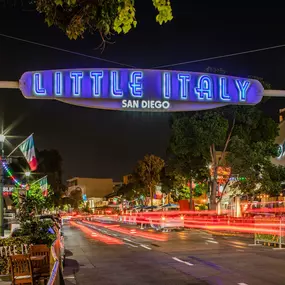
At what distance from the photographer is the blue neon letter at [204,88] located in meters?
10.4

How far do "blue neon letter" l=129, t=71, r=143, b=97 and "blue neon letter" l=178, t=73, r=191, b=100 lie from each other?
864 millimetres

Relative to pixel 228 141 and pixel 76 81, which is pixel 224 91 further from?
pixel 228 141

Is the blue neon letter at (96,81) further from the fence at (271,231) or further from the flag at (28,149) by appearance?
the flag at (28,149)

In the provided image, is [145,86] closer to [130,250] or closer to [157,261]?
[157,261]

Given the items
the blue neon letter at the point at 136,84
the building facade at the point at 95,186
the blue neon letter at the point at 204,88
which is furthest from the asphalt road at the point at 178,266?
the building facade at the point at 95,186

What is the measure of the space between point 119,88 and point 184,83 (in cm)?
140

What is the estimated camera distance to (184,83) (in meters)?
10.4

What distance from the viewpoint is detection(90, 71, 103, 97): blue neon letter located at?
9955 mm

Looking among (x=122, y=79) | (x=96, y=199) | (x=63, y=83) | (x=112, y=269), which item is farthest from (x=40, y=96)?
(x=96, y=199)

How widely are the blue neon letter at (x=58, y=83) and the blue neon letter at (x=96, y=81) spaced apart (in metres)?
0.66

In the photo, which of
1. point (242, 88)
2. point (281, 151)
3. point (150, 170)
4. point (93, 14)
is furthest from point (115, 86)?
point (150, 170)

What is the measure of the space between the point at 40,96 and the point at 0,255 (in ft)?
17.2

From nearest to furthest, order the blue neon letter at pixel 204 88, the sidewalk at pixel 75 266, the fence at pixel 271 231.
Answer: the blue neon letter at pixel 204 88, the sidewalk at pixel 75 266, the fence at pixel 271 231

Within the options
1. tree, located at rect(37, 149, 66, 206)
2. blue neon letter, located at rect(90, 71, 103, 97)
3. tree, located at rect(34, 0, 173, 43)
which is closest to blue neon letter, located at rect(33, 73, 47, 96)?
blue neon letter, located at rect(90, 71, 103, 97)
